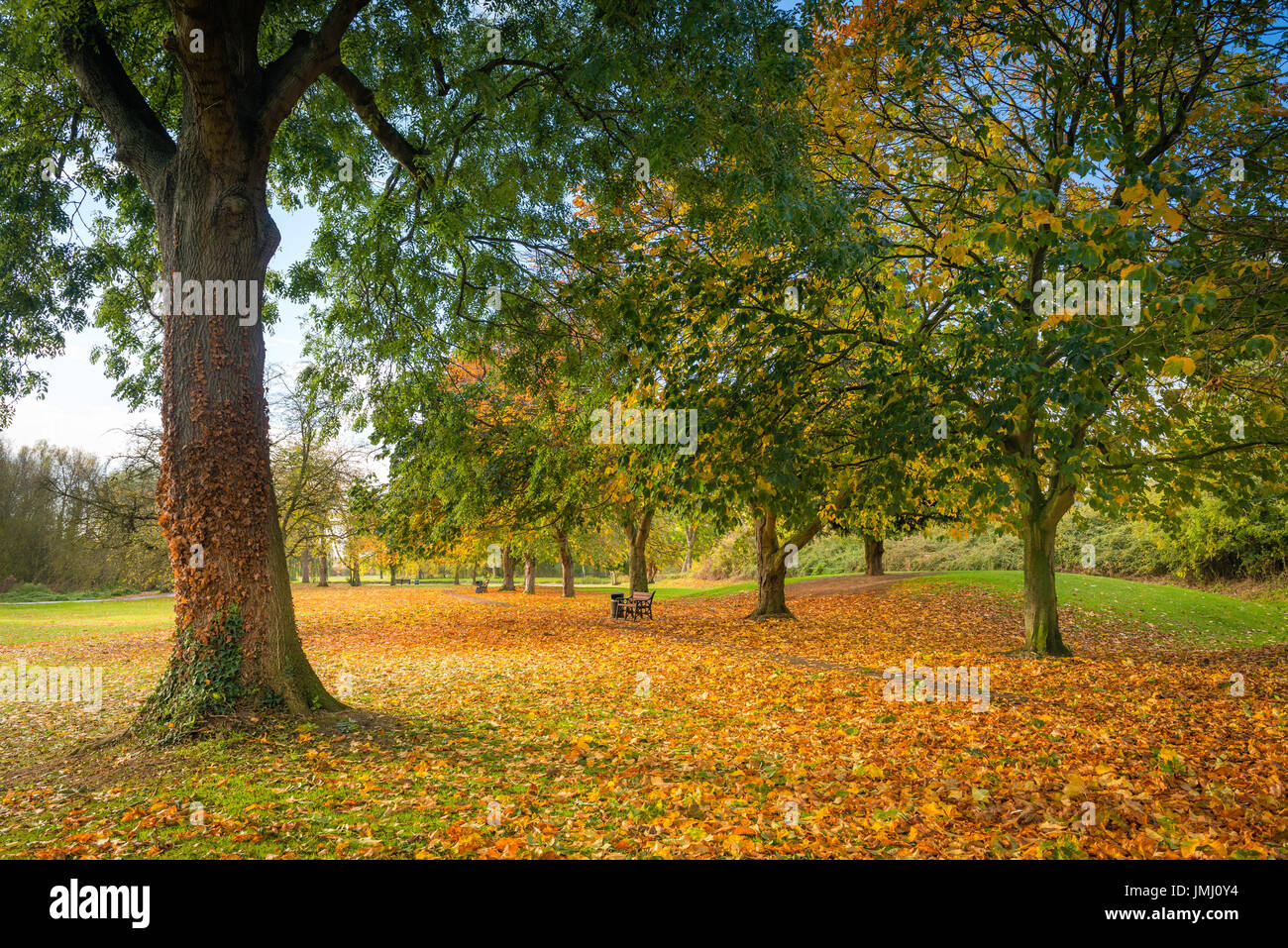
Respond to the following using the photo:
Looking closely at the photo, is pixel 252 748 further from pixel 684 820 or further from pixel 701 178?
pixel 701 178

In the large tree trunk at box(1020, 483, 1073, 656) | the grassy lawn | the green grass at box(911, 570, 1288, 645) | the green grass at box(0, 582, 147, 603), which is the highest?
the large tree trunk at box(1020, 483, 1073, 656)

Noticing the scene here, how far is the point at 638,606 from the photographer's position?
20.3 metres

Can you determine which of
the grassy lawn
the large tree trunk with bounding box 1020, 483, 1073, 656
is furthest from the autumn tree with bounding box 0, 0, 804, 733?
the large tree trunk with bounding box 1020, 483, 1073, 656

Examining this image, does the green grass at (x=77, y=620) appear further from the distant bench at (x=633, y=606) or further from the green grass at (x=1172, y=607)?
the green grass at (x=1172, y=607)

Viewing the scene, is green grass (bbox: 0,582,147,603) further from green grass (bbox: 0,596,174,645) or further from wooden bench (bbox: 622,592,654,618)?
wooden bench (bbox: 622,592,654,618)

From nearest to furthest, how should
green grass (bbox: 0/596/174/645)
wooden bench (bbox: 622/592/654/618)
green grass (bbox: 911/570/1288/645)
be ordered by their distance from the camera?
green grass (bbox: 911/570/1288/645)
green grass (bbox: 0/596/174/645)
wooden bench (bbox: 622/592/654/618)

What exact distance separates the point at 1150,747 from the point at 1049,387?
3435 millimetres

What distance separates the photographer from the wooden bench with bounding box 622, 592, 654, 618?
2030cm

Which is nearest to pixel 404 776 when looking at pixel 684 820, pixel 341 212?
pixel 684 820

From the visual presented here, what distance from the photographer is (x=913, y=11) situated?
834 centimetres

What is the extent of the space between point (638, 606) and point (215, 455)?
1483 cm

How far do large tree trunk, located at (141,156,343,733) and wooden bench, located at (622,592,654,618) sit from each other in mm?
13700

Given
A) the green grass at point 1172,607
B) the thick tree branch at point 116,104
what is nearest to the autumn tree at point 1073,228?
the thick tree branch at point 116,104

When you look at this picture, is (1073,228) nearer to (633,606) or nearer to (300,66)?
(300,66)
